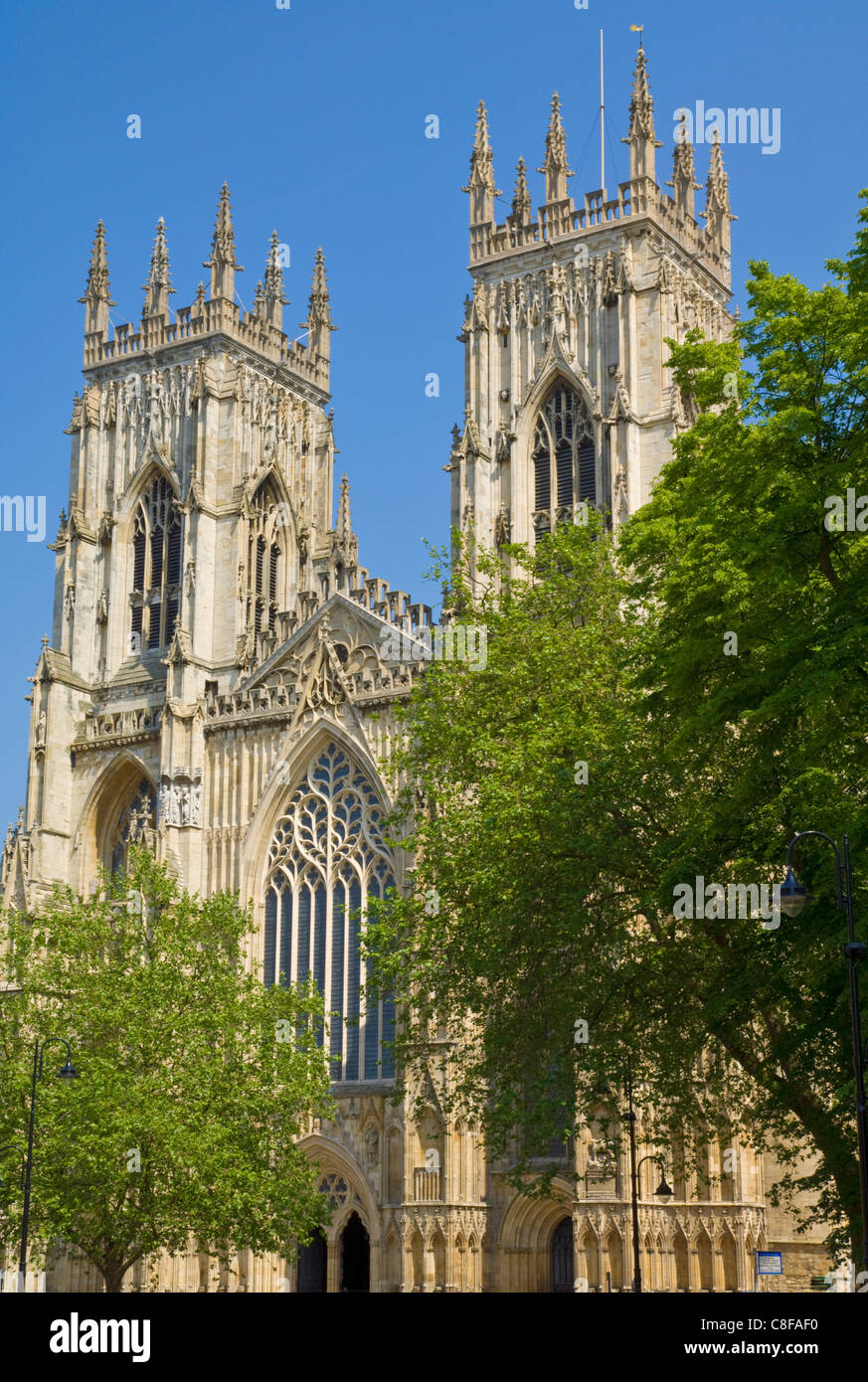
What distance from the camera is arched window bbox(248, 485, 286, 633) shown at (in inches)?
1978

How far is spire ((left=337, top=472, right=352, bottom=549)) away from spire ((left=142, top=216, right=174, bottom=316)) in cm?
1040

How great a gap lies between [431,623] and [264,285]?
16.7 m

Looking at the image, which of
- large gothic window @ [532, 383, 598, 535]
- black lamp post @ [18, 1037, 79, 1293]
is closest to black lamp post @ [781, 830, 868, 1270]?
black lamp post @ [18, 1037, 79, 1293]

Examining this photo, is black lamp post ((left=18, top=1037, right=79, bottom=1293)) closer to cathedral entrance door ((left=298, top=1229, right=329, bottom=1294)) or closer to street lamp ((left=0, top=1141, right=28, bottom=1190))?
street lamp ((left=0, top=1141, right=28, bottom=1190))

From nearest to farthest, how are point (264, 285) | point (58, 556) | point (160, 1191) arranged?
1. point (160, 1191)
2. point (58, 556)
3. point (264, 285)

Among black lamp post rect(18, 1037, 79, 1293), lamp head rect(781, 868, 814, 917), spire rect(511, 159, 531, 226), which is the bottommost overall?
black lamp post rect(18, 1037, 79, 1293)

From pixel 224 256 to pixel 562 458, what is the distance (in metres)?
13.9

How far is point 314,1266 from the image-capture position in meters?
43.0

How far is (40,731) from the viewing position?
1921 inches

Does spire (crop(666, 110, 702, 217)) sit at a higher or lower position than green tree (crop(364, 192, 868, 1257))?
Result: higher

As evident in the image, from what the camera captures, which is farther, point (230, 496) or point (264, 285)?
point (264, 285)
